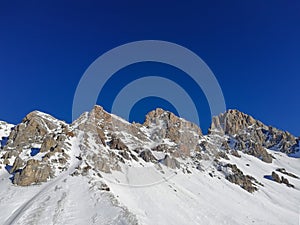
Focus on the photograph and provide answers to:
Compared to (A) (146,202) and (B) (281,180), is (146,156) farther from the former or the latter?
(B) (281,180)

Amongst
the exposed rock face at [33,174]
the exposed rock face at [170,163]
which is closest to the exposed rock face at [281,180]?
the exposed rock face at [170,163]

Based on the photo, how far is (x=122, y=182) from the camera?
8050 centimetres

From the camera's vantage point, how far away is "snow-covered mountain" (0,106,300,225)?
53.0 m

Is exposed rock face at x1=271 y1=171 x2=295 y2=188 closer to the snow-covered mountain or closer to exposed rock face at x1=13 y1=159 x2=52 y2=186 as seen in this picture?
the snow-covered mountain

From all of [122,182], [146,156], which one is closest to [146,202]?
[122,182]

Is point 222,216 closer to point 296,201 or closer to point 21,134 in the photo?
point 296,201

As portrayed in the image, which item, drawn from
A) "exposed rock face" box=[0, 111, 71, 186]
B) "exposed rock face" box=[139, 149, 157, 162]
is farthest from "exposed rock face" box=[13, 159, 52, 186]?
"exposed rock face" box=[139, 149, 157, 162]

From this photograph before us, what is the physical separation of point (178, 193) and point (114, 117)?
301ft

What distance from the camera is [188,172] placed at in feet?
390

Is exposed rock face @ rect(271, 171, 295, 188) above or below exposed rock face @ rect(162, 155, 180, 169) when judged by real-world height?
above

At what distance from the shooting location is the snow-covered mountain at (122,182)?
5297 cm

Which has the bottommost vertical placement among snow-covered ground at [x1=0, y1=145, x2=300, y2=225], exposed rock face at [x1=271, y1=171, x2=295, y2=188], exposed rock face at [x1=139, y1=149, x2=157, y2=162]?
snow-covered ground at [x1=0, y1=145, x2=300, y2=225]

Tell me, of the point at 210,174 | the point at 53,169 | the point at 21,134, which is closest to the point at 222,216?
the point at 53,169

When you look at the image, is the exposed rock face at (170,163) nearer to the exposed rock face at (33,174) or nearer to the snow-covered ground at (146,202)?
the snow-covered ground at (146,202)
